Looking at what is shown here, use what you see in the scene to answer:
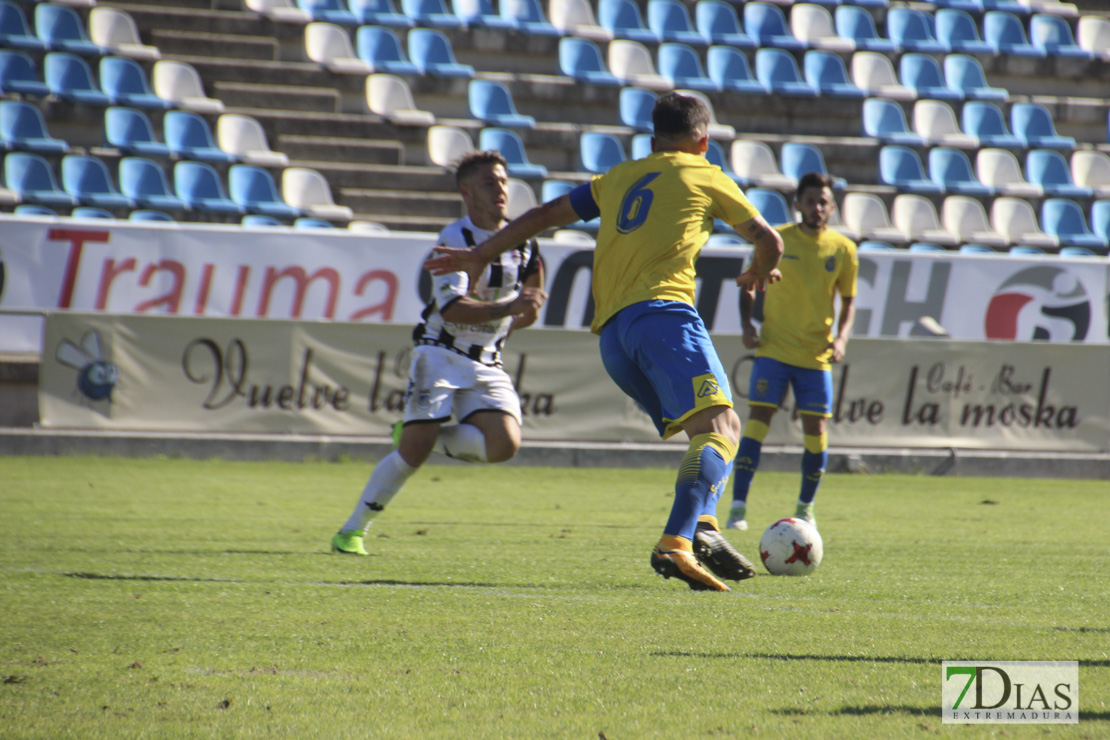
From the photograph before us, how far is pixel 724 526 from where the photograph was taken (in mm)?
7246

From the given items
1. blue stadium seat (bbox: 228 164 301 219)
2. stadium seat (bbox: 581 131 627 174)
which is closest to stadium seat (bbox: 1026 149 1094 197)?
stadium seat (bbox: 581 131 627 174)

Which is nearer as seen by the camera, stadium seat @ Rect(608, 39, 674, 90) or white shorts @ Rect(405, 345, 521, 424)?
white shorts @ Rect(405, 345, 521, 424)

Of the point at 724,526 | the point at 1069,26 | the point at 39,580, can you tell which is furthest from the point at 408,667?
the point at 1069,26

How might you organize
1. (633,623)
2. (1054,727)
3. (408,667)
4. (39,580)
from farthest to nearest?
(39,580), (633,623), (408,667), (1054,727)

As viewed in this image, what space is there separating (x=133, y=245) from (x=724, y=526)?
8.17 metres

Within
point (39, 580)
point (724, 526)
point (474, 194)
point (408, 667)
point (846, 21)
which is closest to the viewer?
point (408, 667)

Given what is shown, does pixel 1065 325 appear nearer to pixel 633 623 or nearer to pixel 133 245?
pixel 133 245

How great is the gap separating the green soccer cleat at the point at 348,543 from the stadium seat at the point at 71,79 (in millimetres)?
12280

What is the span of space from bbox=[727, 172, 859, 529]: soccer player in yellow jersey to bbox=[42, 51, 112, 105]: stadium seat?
38.2 ft

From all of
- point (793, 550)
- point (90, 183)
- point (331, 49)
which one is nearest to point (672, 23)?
point (331, 49)

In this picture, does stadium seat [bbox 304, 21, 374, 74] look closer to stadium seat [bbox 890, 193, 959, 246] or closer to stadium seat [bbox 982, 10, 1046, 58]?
stadium seat [bbox 890, 193, 959, 246]

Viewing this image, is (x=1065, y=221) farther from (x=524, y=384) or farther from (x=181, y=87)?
(x=181, y=87)

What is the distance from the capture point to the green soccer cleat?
561cm

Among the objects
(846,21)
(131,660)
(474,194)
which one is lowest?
(131,660)
